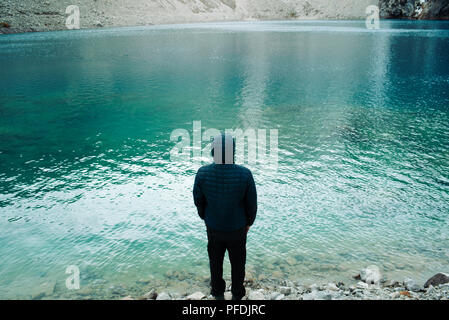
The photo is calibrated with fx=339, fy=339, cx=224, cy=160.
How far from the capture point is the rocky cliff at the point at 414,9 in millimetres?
128250

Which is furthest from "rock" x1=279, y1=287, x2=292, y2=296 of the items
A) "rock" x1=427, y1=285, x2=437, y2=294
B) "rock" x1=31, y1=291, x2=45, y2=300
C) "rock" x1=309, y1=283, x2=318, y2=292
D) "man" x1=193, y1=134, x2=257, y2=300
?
"rock" x1=31, y1=291, x2=45, y2=300

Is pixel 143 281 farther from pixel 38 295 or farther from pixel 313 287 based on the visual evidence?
pixel 313 287

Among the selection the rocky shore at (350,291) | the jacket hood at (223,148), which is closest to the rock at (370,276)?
the rocky shore at (350,291)

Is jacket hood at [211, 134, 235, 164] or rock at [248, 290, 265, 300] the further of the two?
rock at [248, 290, 265, 300]

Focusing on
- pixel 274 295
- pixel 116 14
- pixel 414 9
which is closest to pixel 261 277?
pixel 274 295

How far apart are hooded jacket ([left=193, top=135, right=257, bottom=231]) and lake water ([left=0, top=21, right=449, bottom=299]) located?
3.48m

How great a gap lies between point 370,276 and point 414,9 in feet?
578

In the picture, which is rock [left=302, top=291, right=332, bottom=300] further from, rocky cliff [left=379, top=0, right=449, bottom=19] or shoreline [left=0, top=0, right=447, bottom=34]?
rocky cliff [left=379, top=0, right=449, bottom=19]

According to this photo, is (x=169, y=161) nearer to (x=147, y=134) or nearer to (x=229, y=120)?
(x=147, y=134)

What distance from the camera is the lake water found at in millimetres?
8508

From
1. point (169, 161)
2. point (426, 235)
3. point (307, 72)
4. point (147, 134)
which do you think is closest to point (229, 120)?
point (147, 134)

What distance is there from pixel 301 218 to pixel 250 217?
6115 millimetres

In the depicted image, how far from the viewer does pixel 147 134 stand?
62.0 ft

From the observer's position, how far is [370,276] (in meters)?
7.36
